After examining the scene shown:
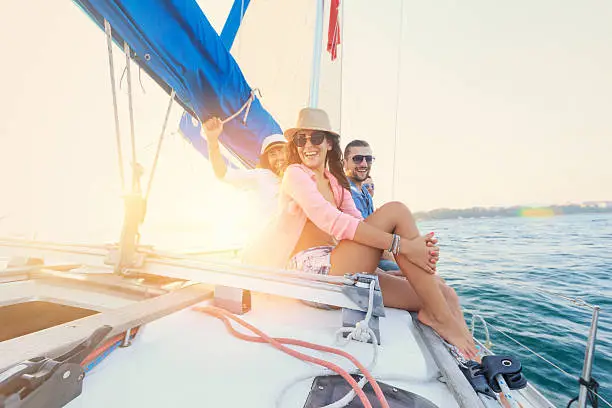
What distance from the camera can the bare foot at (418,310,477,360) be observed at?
4.13ft

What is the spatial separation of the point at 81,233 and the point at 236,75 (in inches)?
176

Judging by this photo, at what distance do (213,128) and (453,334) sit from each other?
1.96 meters

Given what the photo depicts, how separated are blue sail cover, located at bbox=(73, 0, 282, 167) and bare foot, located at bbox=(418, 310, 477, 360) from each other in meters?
1.69

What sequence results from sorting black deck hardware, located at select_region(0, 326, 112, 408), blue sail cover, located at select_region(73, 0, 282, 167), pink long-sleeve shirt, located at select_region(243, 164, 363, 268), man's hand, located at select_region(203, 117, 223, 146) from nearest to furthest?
black deck hardware, located at select_region(0, 326, 112, 408)
blue sail cover, located at select_region(73, 0, 282, 167)
pink long-sleeve shirt, located at select_region(243, 164, 363, 268)
man's hand, located at select_region(203, 117, 223, 146)

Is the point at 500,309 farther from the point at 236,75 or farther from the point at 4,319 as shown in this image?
the point at 4,319

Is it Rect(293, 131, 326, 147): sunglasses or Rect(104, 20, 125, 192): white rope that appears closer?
Rect(104, 20, 125, 192): white rope

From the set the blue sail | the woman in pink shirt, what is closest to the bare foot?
the woman in pink shirt

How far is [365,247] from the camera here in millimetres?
1467

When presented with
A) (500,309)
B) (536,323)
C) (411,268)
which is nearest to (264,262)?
(411,268)

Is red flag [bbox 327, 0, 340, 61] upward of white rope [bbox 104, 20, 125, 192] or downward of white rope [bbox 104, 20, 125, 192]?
upward

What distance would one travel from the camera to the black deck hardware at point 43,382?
53 cm

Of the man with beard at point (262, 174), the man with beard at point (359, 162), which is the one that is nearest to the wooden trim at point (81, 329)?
the man with beard at point (262, 174)

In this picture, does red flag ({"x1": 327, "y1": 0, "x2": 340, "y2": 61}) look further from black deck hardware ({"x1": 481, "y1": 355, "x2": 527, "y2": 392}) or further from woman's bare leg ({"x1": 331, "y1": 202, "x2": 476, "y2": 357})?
black deck hardware ({"x1": 481, "y1": 355, "x2": 527, "y2": 392})

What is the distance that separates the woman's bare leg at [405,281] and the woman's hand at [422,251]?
0.11 ft
